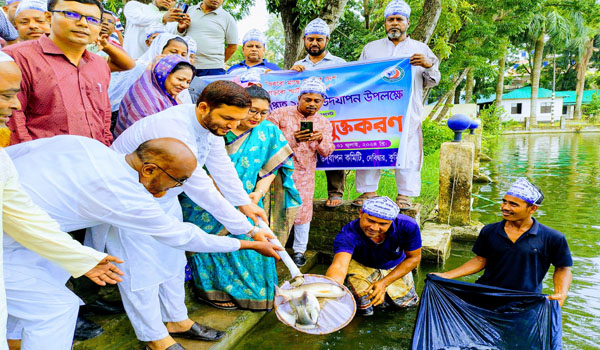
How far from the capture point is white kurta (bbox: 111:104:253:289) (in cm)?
235

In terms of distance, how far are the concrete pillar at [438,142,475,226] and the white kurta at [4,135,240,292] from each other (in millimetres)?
4917

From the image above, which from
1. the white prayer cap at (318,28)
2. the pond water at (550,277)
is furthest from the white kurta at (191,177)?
the white prayer cap at (318,28)

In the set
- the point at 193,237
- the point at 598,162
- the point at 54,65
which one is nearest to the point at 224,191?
the point at 193,237

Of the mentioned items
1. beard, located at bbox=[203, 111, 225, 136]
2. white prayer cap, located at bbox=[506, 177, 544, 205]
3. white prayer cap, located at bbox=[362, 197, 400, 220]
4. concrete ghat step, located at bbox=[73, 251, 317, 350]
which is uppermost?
beard, located at bbox=[203, 111, 225, 136]

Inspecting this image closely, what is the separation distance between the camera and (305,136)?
12.9 feet

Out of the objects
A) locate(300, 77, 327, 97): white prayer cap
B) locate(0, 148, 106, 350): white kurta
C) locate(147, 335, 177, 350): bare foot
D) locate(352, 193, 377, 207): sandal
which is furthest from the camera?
locate(352, 193, 377, 207): sandal

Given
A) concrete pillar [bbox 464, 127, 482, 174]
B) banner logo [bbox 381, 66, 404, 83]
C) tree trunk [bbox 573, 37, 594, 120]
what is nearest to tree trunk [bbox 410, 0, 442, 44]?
banner logo [bbox 381, 66, 404, 83]

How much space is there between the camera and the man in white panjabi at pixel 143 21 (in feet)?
14.5

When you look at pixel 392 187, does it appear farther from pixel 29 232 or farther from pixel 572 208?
pixel 29 232

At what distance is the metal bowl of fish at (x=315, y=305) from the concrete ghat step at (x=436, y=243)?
2667mm

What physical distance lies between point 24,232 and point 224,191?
1477mm

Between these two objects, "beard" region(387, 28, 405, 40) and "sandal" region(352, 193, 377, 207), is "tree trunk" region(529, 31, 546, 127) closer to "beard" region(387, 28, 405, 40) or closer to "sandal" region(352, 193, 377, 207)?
"beard" region(387, 28, 405, 40)

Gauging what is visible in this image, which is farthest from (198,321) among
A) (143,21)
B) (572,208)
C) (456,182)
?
(572,208)

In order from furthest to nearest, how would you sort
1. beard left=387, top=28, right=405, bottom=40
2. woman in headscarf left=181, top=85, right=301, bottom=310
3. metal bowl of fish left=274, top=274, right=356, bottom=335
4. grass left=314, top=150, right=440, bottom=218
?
grass left=314, top=150, right=440, bottom=218, beard left=387, top=28, right=405, bottom=40, woman in headscarf left=181, top=85, right=301, bottom=310, metal bowl of fish left=274, top=274, right=356, bottom=335
